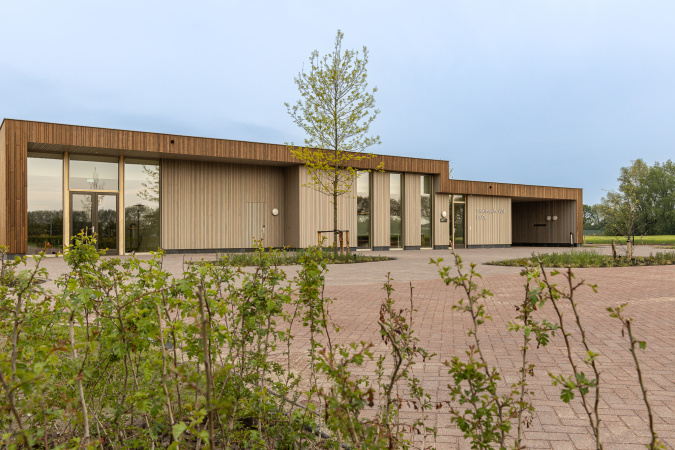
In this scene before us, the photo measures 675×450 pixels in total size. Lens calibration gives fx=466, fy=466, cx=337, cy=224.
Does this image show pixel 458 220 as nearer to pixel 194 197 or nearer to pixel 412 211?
pixel 412 211

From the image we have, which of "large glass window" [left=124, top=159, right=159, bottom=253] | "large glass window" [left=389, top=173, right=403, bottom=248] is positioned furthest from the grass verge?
"large glass window" [left=124, top=159, right=159, bottom=253]

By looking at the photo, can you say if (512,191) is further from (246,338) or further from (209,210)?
(246,338)

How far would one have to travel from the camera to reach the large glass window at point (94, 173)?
19.7 meters

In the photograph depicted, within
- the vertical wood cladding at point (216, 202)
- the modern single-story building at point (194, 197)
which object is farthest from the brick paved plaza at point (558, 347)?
the vertical wood cladding at point (216, 202)

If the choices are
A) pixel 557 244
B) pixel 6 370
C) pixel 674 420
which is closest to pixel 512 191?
pixel 557 244

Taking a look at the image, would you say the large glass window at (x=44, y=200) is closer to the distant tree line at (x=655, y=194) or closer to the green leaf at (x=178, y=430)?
the green leaf at (x=178, y=430)

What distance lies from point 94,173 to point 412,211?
16.5m

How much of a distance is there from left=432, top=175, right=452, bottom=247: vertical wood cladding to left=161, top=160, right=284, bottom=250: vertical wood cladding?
9611 mm

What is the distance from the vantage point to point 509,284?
11.1m

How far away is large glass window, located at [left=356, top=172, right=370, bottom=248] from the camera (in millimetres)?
25312

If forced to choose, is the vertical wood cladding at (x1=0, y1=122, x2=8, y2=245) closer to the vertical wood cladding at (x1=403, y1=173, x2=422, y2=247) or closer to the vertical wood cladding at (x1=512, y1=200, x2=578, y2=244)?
the vertical wood cladding at (x1=403, y1=173, x2=422, y2=247)

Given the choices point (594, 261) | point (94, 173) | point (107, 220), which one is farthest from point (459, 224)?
point (94, 173)

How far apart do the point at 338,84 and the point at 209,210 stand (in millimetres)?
8692

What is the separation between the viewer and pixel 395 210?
2655cm
